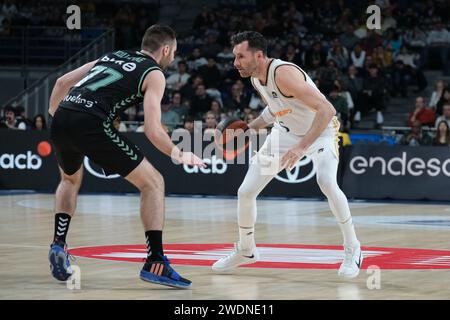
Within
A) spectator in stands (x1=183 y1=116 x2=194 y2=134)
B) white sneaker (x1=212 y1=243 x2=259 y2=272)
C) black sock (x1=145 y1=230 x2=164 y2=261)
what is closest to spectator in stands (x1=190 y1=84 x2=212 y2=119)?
spectator in stands (x1=183 y1=116 x2=194 y2=134)

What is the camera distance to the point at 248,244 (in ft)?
30.4

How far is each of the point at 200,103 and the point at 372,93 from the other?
3.81 metres

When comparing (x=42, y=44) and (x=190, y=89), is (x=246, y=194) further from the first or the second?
(x=42, y=44)

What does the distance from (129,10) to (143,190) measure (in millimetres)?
20088

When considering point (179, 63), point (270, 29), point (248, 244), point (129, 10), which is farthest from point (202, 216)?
point (129, 10)

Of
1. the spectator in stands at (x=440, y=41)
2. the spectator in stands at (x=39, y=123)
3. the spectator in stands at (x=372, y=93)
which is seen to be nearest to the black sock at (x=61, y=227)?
the spectator in stands at (x=39, y=123)

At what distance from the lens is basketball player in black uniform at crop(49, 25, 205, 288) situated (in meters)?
8.16

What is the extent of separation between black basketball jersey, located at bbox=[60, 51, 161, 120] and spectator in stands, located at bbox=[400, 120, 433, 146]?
11609mm

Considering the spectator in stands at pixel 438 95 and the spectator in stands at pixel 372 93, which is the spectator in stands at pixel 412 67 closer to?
the spectator in stands at pixel 372 93

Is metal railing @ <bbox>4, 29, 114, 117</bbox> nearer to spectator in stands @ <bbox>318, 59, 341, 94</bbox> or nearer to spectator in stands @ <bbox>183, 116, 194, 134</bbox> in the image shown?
spectator in stands @ <bbox>183, 116, 194, 134</bbox>

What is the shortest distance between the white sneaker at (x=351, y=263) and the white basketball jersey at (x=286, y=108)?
1.06m

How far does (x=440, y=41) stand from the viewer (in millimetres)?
24172

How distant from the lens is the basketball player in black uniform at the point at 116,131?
8156 mm

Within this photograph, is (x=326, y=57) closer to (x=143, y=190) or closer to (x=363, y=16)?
(x=363, y=16)
